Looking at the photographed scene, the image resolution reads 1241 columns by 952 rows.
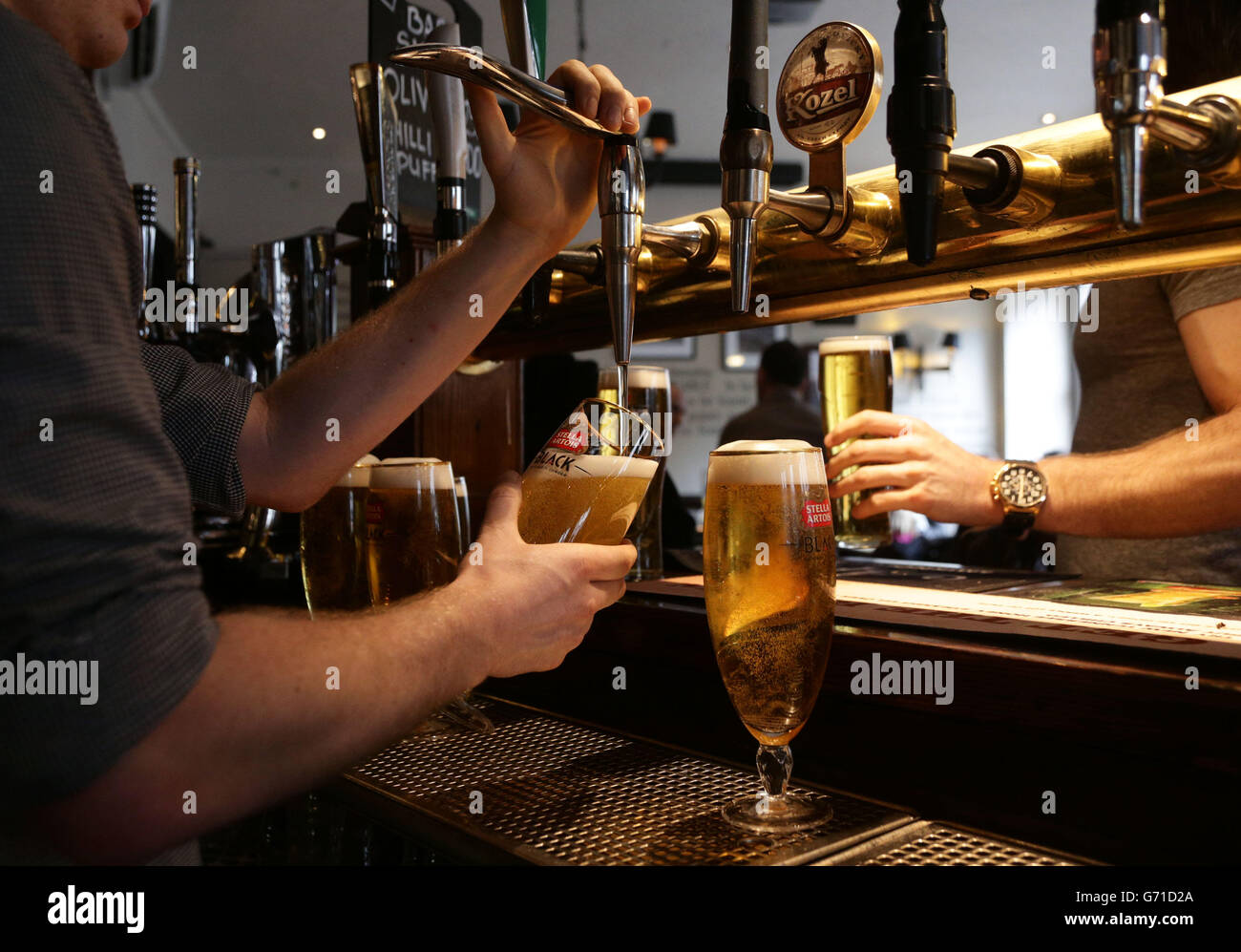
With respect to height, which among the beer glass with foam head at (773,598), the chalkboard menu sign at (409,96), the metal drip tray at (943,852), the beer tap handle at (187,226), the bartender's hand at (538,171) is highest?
the chalkboard menu sign at (409,96)

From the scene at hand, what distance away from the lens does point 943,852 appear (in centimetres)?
72

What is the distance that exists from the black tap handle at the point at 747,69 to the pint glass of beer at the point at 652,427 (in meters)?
0.52

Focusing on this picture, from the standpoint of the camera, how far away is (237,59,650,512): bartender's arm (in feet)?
3.63

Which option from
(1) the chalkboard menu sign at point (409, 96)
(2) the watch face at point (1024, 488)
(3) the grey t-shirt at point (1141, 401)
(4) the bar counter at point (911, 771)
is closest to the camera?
(4) the bar counter at point (911, 771)

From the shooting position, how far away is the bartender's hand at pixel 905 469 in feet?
4.77

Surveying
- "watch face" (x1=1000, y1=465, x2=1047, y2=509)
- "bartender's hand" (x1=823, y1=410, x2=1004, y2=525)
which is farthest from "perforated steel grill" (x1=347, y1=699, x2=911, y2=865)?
"watch face" (x1=1000, y1=465, x2=1047, y2=509)

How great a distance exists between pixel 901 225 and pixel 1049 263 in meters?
0.16

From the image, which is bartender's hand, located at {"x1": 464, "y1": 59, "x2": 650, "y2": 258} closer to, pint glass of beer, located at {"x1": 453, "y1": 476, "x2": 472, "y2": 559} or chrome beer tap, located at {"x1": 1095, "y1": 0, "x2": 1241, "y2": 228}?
pint glass of beer, located at {"x1": 453, "y1": 476, "x2": 472, "y2": 559}

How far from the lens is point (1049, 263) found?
0.97 metres

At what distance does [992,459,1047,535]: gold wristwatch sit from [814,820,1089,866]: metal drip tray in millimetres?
862

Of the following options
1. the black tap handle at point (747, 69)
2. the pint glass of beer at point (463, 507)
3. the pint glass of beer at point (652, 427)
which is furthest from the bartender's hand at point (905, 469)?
the black tap handle at point (747, 69)

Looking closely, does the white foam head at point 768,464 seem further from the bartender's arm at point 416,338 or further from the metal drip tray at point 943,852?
the bartender's arm at point 416,338
